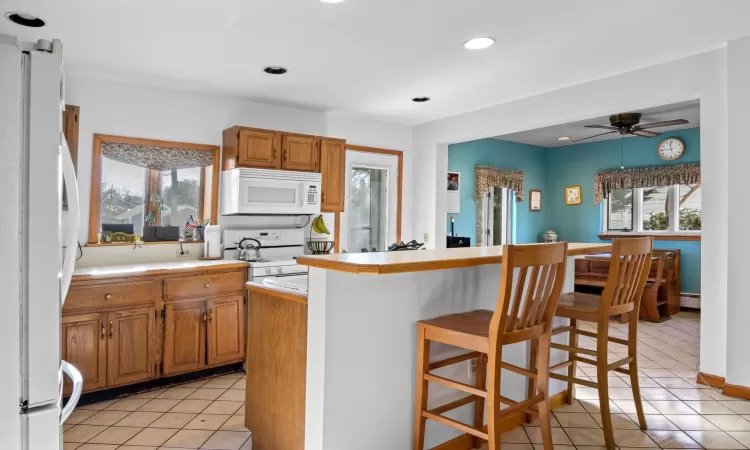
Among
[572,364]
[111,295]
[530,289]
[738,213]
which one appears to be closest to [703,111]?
[738,213]

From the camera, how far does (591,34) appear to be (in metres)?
2.94

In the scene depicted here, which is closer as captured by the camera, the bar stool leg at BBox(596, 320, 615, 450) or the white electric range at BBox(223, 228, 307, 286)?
the bar stool leg at BBox(596, 320, 615, 450)

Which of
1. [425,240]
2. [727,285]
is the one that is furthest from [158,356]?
[727,285]

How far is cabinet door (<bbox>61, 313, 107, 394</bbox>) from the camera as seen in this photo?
2965mm

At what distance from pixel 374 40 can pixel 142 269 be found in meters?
2.30

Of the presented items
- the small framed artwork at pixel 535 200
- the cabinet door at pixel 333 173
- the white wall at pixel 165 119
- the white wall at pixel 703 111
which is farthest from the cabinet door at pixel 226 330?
the small framed artwork at pixel 535 200

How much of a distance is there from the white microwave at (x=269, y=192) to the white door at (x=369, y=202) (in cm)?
79

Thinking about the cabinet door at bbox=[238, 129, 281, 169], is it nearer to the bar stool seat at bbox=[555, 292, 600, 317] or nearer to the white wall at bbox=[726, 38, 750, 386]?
the bar stool seat at bbox=[555, 292, 600, 317]

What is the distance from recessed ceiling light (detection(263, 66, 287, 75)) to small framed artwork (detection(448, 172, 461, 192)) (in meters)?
3.56

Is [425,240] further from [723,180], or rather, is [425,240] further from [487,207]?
[723,180]

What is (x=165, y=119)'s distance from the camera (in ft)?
13.5

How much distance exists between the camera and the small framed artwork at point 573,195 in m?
7.66

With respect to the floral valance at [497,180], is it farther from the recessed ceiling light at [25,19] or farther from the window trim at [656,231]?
the recessed ceiling light at [25,19]

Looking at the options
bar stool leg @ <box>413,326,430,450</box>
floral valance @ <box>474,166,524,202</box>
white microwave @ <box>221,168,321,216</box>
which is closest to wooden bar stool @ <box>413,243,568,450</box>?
bar stool leg @ <box>413,326,430,450</box>
